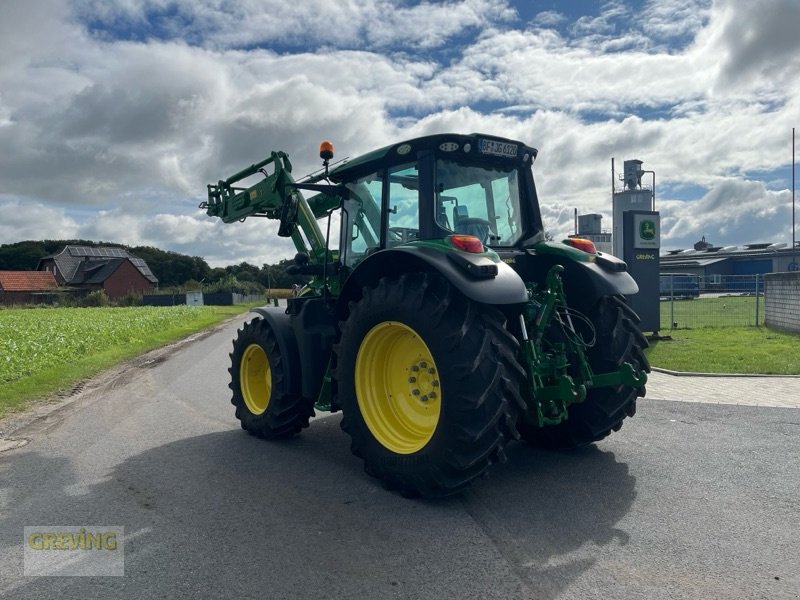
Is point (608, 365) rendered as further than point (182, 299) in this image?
No

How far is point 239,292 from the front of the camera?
225 feet

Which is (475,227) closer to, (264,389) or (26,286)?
(264,389)

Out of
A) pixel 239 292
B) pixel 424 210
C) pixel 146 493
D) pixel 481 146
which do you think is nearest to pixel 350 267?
pixel 424 210

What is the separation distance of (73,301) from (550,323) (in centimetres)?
6725

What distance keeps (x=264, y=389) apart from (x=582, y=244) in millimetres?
3779

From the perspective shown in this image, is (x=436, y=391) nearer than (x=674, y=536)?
No

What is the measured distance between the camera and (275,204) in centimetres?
794

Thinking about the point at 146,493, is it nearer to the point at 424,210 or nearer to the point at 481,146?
the point at 424,210

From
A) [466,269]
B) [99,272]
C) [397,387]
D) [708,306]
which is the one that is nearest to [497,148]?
[466,269]

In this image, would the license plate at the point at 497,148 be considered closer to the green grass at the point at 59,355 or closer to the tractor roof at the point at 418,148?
the tractor roof at the point at 418,148

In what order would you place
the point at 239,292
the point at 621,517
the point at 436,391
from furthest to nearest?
the point at 239,292 < the point at 436,391 < the point at 621,517

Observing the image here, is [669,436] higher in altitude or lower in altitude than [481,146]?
lower

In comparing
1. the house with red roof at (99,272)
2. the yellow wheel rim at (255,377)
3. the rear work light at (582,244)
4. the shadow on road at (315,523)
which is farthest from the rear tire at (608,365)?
the house with red roof at (99,272)

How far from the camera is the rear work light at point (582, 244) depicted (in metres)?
5.89
